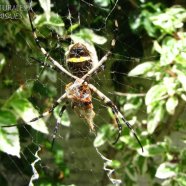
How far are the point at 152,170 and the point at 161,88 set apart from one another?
1.99 feet

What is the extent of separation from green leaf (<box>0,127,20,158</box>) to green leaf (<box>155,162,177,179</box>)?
57cm

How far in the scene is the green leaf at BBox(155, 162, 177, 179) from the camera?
1816mm

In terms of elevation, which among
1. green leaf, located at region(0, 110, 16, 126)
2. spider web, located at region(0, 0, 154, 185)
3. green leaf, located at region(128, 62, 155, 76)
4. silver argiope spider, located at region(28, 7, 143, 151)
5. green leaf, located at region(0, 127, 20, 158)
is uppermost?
silver argiope spider, located at region(28, 7, 143, 151)

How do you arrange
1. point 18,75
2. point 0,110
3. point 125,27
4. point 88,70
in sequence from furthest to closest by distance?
point 18,75 → point 125,27 → point 0,110 → point 88,70

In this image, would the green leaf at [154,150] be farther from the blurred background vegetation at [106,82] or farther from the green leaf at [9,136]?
the green leaf at [9,136]

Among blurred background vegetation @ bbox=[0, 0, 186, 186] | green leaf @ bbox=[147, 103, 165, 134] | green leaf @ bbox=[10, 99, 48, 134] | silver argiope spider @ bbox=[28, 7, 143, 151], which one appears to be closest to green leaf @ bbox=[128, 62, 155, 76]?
blurred background vegetation @ bbox=[0, 0, 186, 186]

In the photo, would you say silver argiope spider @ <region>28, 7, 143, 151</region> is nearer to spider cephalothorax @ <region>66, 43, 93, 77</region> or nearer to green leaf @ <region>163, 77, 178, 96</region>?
spider cephalothorax @ <region>66, 43, 93, 77</region>

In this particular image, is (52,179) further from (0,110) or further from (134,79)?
(0,110)

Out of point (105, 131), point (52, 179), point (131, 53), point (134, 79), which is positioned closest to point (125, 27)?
point (131, 53)

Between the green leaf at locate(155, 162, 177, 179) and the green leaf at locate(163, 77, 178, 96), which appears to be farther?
the green leaf at locate(155, 162, 177, 179)

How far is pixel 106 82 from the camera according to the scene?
1.86 metres

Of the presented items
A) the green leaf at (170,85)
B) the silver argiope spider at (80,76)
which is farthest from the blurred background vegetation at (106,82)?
the silver argiope spider at (80,76)

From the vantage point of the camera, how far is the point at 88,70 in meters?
1.22

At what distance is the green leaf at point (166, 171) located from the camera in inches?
71.5
